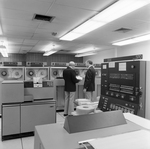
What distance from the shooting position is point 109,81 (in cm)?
196

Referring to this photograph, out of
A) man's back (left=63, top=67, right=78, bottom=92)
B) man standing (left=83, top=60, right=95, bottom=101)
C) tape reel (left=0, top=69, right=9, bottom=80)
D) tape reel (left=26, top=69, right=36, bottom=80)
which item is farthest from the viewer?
tape reel (left=26, top=69, right=36, bottom=80)

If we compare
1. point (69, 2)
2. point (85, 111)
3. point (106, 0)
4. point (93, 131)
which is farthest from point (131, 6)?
point (93, 131)

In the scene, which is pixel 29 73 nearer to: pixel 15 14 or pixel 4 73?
pixel 4 73

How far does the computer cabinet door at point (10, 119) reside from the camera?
314 cm

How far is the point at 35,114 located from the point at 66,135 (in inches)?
111

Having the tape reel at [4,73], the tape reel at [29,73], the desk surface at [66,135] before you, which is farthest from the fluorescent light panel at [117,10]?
the tape reel at [4,73]

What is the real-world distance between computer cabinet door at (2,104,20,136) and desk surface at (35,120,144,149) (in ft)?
8.64

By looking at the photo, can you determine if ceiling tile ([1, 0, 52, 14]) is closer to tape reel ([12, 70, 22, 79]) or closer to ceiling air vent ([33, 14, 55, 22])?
ceiling air vent ([33, 14, 55, 22])

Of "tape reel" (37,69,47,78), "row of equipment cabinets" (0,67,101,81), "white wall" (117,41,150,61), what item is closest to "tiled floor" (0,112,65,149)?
"row of equipment cabinets" (0,67,101,81)

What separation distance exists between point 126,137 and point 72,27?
422cm

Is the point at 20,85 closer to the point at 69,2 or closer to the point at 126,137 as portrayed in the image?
the point at 69,2

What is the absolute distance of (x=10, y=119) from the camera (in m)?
3.18

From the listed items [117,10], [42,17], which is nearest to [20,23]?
[42,17]

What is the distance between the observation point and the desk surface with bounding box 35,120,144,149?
64 cm
